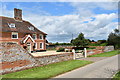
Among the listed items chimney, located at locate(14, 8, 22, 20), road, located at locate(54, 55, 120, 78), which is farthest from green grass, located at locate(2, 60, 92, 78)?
chimney, located at locate(14, 8, 22, 20)

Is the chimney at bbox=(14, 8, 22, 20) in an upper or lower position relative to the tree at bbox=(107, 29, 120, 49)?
upper

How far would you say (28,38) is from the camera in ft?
102

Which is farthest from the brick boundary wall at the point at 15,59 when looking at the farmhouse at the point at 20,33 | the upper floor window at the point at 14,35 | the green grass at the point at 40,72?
the upper floor window at the point at 14,35

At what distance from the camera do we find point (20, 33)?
31.0 m

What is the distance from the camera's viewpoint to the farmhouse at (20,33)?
2820cm

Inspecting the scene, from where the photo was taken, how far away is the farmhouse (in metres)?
28.2

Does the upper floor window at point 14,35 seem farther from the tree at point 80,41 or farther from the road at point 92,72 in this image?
the tree at point 80,41

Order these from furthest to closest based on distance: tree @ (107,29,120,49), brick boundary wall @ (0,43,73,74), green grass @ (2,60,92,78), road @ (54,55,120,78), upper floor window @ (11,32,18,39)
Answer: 1. tree @ (107,29,120,49)
2. upper floor window @ (11,32,18,39)
3. brick boundary wall @ (0,43,73,74)
4. road @ (54,55,120,78)
5. green grass @ (2,60,92,78)

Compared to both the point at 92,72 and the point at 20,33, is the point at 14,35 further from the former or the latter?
the point at 92,72

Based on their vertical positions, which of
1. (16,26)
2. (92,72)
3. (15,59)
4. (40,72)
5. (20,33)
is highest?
(16,26)

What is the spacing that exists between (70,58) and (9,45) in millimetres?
10209

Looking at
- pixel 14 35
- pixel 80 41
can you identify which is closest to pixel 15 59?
pixel 14 35

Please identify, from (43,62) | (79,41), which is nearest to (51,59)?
(43,62)

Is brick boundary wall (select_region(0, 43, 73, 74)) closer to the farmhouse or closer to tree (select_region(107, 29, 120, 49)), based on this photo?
the farmhouse
